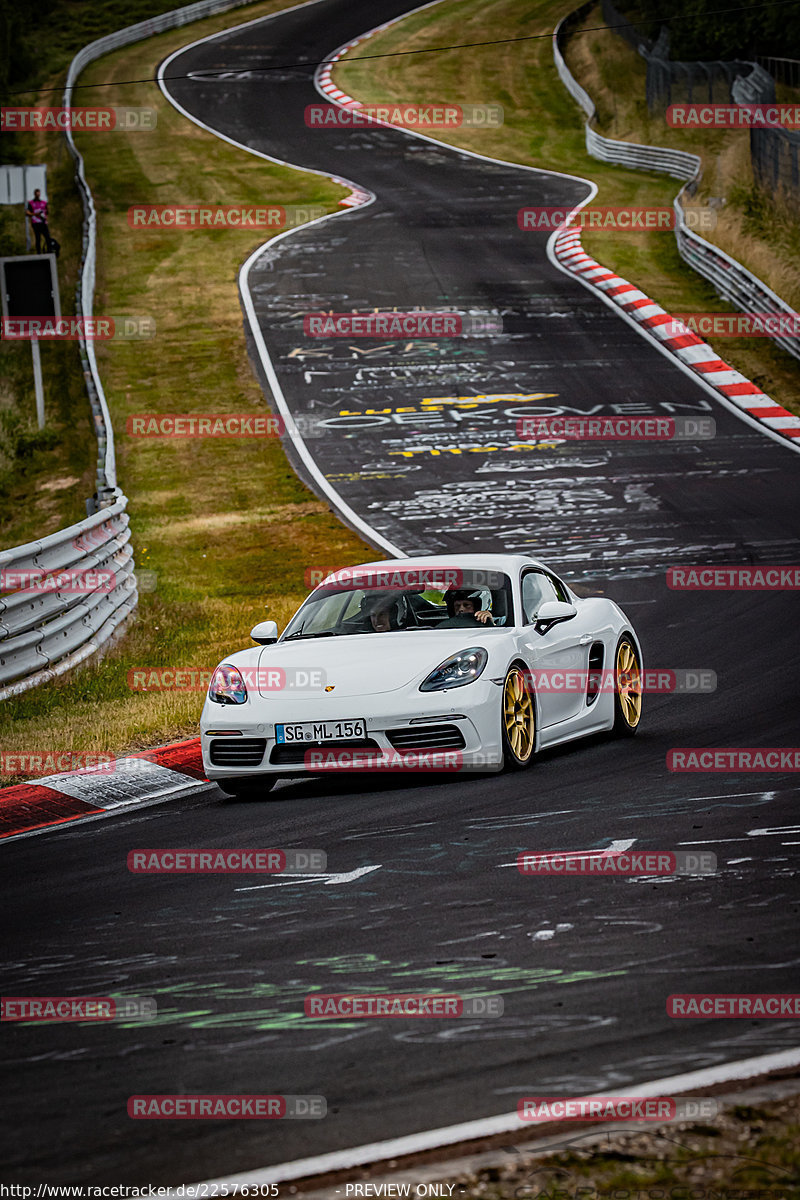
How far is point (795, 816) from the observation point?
26.0 feet

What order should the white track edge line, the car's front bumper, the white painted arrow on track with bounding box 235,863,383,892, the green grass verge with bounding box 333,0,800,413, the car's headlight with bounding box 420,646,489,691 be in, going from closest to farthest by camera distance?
the white track edge line
the white painted arrow on track with bounding box 235,863,383,892
the car's front bumper
the car's headlight with bounding box 420,646,489,691
the green grass verge with bounding box 333,0,800,413

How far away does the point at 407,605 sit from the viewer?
33.7ft

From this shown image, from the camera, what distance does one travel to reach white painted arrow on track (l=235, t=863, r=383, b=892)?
7250 mm

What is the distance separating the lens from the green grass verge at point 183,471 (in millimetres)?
12773

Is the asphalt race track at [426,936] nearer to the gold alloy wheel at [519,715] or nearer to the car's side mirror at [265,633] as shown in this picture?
the gold alloy wheel at [519,715]

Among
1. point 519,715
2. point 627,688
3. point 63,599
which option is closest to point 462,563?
point 519,715

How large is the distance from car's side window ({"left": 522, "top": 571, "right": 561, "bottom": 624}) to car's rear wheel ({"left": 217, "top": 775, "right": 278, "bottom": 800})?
1938 mm

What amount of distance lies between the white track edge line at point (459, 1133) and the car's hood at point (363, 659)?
4671 millimetres

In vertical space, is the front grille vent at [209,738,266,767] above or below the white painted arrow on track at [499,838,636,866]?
below

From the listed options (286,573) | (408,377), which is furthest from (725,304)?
(286,573)

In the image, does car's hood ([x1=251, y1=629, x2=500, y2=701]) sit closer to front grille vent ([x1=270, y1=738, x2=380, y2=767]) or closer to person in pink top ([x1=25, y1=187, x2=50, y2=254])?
front grille vent ([x1=270, y1=738, x2=380, y2=767])

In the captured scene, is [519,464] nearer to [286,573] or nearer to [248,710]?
[286,573]

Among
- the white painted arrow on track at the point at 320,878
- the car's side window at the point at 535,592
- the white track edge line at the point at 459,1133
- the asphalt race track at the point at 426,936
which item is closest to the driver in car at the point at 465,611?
the car's side window at the point at 535,592

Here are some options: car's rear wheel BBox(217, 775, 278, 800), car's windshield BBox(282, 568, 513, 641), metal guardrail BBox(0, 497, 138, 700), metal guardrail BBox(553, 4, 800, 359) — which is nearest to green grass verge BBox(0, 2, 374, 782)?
metal guardrail BBox(0, 497, 138, 700)
